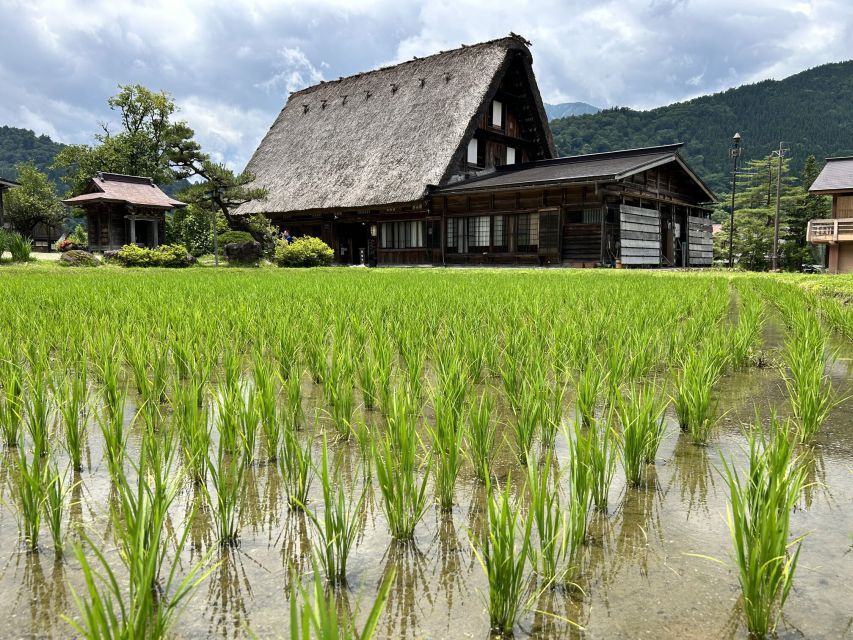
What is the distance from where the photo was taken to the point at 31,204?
36.3 m

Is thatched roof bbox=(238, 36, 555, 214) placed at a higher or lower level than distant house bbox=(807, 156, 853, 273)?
higher

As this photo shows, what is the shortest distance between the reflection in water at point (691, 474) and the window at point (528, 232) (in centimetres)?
1457

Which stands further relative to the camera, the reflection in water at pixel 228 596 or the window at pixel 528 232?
the window at pixel 528 232

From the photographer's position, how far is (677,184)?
61.0 ft

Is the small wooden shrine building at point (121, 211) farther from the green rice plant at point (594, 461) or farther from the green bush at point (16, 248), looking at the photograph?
the green rice plant at point (594, 461)

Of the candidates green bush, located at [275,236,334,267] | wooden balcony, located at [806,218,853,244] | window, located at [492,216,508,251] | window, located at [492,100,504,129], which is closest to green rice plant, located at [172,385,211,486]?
window, located at [492,216,508,251]

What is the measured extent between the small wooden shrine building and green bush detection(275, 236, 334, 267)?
663 cm

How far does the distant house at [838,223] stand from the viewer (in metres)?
18.3

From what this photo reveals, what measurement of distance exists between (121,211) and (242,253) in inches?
281

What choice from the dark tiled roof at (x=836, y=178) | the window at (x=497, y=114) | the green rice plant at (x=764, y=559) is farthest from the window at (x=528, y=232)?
the green rice plant at (x=764, y=559)

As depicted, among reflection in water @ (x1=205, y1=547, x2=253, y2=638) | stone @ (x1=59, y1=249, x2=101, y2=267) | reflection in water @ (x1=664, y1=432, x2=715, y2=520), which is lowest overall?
reflection in water @ (x1=664, y1=432, x2=715, y2=520)

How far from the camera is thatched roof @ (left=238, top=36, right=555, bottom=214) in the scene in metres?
18.6

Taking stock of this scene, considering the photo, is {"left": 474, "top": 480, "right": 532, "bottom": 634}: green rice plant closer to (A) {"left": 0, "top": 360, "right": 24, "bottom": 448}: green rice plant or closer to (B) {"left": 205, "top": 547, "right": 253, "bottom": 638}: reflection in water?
(B) {"left": 205, "top": 547, "right": 253, "bottom": 638}: reflection in water

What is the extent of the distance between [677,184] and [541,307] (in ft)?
51.8
